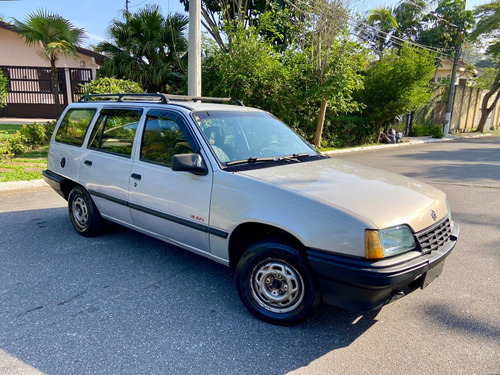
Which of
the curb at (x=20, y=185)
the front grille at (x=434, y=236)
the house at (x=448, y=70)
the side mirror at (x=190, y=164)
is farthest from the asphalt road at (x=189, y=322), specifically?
the house at (x=448, y=70)

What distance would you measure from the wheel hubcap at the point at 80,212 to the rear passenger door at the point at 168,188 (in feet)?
3.73

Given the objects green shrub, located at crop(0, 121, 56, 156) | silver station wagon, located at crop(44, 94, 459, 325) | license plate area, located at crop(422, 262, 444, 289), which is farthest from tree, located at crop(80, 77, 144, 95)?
license plate area, located at crop(422, 262, 444, 289)

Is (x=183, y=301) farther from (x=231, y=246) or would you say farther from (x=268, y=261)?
(x=268, y=261)

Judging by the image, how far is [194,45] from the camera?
8.81 metres

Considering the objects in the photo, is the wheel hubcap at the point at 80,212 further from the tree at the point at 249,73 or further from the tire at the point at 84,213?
the tree at the point at 249,73

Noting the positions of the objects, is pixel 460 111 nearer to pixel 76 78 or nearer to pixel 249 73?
pixel 249 73

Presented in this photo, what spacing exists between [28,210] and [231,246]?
4.51 meters

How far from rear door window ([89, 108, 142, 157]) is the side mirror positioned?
45.4 inches

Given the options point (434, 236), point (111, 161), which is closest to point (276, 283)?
point (434, 236)

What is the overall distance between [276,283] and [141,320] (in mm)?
1173

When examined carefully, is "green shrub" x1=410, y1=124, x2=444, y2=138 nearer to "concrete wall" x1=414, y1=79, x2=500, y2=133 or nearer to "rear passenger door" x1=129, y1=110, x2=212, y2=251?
"concrete wall" x1=414, y1=79, x2=500, y2=133

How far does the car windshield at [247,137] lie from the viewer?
3.54 metres

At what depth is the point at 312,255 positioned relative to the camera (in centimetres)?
268

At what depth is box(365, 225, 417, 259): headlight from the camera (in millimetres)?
2514
